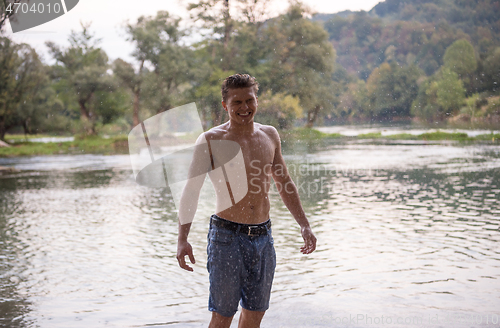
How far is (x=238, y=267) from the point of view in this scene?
89.9 inches

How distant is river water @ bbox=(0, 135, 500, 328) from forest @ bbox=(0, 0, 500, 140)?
21.9 meters

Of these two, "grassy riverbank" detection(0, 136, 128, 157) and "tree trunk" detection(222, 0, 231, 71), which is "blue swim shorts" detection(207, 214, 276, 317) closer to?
"grassy riverbank" detection(0, 136, 128, 157)

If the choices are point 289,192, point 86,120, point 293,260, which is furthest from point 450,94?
point 289,192

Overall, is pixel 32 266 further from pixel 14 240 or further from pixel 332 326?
pixel 332 326

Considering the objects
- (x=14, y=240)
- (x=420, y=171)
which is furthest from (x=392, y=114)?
(x=14, y=240)

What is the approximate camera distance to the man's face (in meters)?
2.32

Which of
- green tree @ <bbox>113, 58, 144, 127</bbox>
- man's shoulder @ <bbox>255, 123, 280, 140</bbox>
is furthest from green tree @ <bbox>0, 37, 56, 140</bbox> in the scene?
man's shoulder @ <bbox>255, 123, 280, 140</bbox>

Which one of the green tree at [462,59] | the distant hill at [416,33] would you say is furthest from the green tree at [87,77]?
the green tree at [462,59]

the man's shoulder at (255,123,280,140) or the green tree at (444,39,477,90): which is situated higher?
the green tree at (444,39,477,90)

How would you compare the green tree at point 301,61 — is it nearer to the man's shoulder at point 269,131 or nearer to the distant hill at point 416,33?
the distant hill at point 416,33

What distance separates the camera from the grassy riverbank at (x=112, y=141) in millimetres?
26688

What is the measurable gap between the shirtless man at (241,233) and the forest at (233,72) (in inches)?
1102

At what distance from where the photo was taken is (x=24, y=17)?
37469 mm

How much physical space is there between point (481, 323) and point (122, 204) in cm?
689
